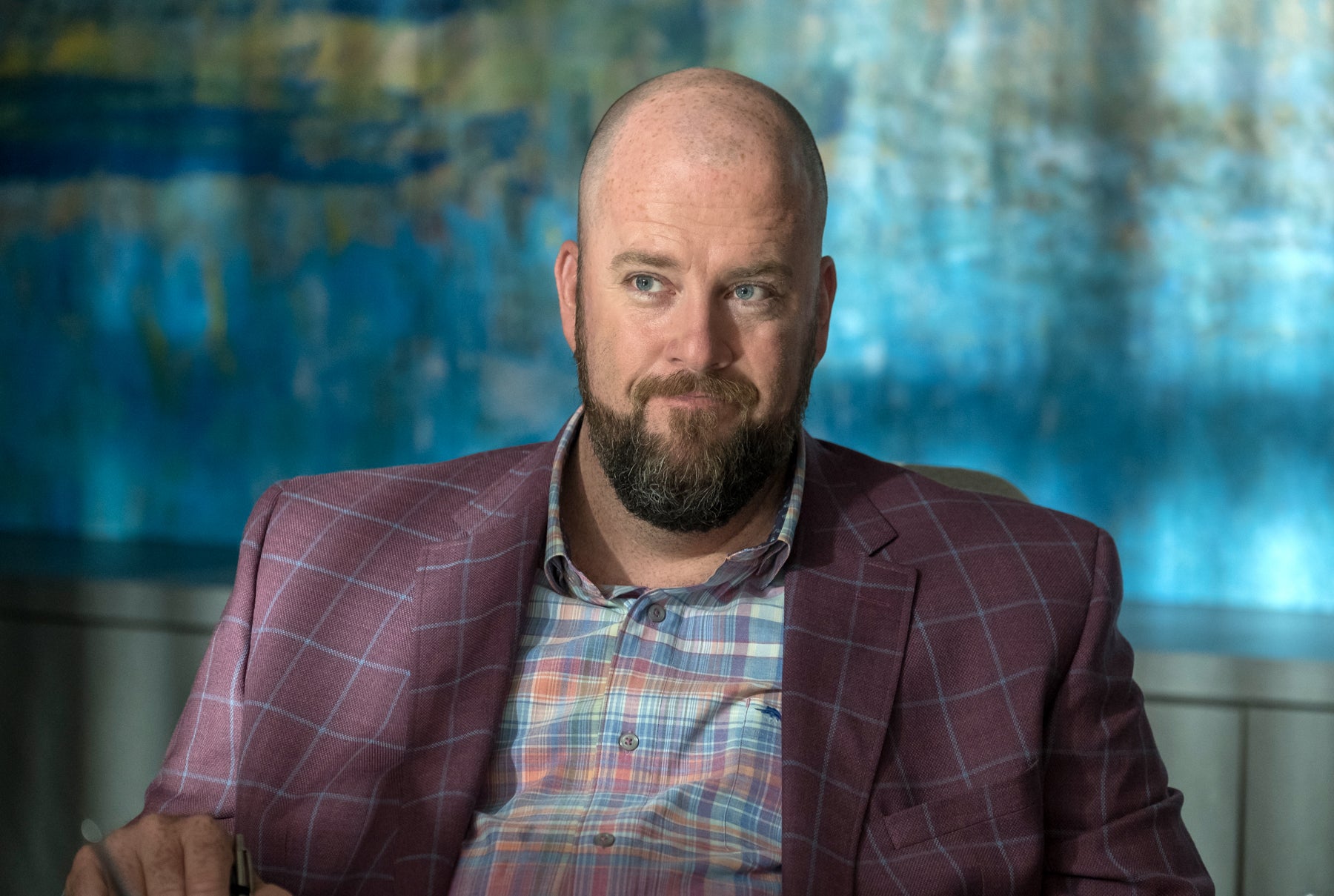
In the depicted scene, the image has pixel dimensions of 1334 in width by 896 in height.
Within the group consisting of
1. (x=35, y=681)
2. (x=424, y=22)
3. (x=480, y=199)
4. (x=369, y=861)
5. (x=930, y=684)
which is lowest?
(x=35, y=681)

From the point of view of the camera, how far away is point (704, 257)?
50.8 inches

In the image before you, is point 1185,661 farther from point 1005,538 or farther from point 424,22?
point 424,22

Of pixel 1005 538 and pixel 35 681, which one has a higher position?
pixel 1005 538

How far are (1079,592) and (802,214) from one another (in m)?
0.50

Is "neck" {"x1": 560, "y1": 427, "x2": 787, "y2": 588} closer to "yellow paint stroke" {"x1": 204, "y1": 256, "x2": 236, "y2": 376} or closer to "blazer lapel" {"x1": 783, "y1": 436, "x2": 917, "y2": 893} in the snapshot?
"blazer lapel" {"x1": 783, "y1": 436, "x2": 917, "y2": 893}

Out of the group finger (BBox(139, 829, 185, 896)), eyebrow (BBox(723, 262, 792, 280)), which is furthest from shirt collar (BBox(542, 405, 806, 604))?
finger (BBox(139, 829, 185, 896))

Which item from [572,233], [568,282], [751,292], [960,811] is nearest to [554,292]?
[572,233]

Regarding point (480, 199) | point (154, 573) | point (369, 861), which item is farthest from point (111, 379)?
point (369, 861)

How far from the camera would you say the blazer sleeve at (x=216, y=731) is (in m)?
1.29

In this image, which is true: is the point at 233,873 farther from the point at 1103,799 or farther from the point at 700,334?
the point at 1103,799

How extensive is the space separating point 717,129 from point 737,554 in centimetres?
46

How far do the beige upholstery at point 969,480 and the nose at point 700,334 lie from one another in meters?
0.50

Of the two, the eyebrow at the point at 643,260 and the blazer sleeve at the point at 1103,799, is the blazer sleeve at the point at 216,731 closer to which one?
the eyebrow at the point at 643,260

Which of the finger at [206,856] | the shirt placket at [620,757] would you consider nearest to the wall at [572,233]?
the shirt placket at [620,757]
